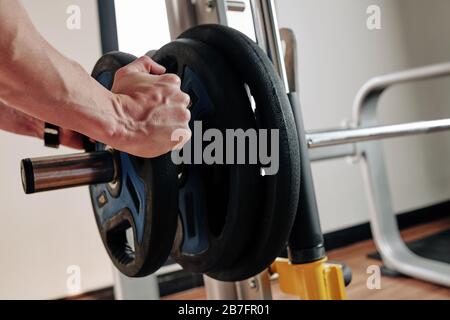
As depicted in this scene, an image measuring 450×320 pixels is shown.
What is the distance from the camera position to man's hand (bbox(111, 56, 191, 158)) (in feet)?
1.87

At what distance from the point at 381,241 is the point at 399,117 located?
0.87 metres

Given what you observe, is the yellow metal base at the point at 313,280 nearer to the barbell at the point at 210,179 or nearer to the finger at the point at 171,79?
the barbell at the point at 210,179

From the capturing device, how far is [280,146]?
0.58m

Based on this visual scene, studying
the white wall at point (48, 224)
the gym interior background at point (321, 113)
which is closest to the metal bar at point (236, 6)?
the gym interior background at point (321, 113)

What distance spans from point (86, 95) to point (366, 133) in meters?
0.72

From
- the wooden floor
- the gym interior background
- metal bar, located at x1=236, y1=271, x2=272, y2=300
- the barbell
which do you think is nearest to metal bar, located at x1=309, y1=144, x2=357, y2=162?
the gym interior background

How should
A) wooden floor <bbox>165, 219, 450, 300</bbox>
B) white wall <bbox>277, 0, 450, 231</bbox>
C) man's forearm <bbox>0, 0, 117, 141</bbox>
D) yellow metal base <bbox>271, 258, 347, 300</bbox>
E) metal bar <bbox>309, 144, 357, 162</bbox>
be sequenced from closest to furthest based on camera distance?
man's forearm <bbox>0, 0, 117, 141</bbox>
yellow metal base <bbox>271, 258, 347, 300</bbox>
metal bar <bbox>309, 144, 357, 162</bbox>
wooden floor <bbox>165, 219, 450, 300</bbox>
white wall <bbox>277, 0, 450, 231</bbox>

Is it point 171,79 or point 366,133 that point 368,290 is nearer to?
point 366,133

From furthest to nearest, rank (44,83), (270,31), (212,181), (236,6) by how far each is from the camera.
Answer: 1. (236,6)
2. (270,31)
3. (212,181)
4. (44,83)

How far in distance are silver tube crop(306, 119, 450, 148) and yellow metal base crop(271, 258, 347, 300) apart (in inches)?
11.0

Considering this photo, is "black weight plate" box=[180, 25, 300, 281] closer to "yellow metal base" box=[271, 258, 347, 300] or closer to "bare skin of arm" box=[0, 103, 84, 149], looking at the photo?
"yellow metal base" box=[271, 258, 347, 300]

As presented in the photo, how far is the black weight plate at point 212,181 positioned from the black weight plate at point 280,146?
14mm

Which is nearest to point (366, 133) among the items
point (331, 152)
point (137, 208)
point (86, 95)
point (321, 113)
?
point (331, 152)
